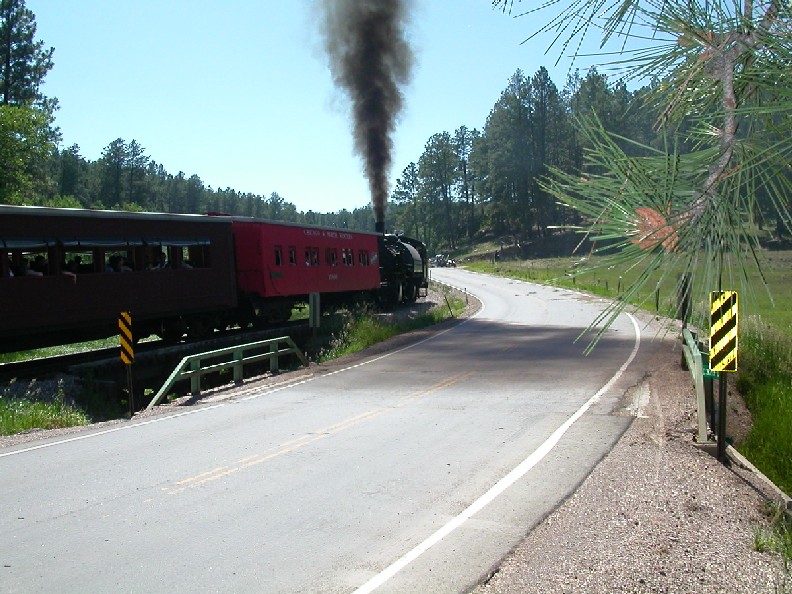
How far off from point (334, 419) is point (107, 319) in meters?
7.89

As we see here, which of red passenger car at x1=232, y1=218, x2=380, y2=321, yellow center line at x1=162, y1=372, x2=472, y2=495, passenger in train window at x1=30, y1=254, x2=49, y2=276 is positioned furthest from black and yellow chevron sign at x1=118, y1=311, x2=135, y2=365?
red passenger car at x1=232, y1=218, x2=380, y2=321

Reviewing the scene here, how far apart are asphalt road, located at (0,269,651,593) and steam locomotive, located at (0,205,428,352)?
4.61 metres

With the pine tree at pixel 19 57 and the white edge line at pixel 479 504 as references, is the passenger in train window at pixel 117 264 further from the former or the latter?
the pine tree at pixel 19 57

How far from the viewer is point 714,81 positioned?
2.74m

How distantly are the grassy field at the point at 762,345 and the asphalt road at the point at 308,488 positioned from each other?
2069mm

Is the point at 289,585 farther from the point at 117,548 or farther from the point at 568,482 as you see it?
the point at 568,482

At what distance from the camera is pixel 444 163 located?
123 metres

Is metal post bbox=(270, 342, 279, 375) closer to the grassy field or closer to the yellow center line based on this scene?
the yellow center line

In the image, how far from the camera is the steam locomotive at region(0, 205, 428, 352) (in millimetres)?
15828

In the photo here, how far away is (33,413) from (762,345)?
14484 mm

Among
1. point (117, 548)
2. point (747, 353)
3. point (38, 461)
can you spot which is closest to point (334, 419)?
point (38, 461)

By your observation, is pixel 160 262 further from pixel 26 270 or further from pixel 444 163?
pixel 444 163

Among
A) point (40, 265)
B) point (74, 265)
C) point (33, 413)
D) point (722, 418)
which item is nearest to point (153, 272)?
point (74, 265)

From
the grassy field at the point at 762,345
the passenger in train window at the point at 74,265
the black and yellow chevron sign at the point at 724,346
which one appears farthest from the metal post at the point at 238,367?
the black and yellow chevron sign at the point at 724,346
